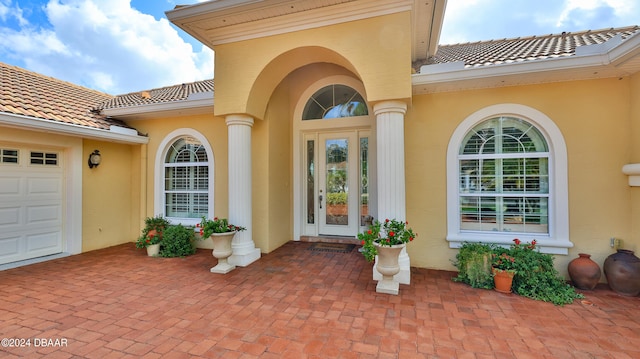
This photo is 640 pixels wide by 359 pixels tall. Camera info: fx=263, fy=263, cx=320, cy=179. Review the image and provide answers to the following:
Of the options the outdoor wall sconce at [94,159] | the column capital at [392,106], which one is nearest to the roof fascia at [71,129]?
the outdoor wall sconce at [94,159]

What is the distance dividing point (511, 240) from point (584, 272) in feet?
2.89

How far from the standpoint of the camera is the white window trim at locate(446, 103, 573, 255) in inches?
158

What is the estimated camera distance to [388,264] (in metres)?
3.59

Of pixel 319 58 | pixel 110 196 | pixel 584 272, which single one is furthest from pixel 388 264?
pixel 110 196

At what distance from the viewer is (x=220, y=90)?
4.84 metres

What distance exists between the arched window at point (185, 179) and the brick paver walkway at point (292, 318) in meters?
2.01

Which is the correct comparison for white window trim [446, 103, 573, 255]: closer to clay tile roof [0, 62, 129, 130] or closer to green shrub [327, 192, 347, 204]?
green shrub [327, 192, 347, 204]

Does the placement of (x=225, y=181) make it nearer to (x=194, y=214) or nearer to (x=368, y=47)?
(x=194, y=214)

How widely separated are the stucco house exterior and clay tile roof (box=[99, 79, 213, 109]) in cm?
37

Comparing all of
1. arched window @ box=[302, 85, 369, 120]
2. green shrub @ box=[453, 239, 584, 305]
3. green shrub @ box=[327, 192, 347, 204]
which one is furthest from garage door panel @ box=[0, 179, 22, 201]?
green shrub @ box=[453, 239, 584, 305]

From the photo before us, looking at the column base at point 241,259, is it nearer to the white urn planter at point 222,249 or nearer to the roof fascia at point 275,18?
the white urn planter at point 222,249

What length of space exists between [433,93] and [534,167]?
200 centimetres

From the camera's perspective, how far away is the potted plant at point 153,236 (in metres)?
5.51

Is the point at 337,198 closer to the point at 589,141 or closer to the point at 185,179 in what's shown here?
the point at 185,179
